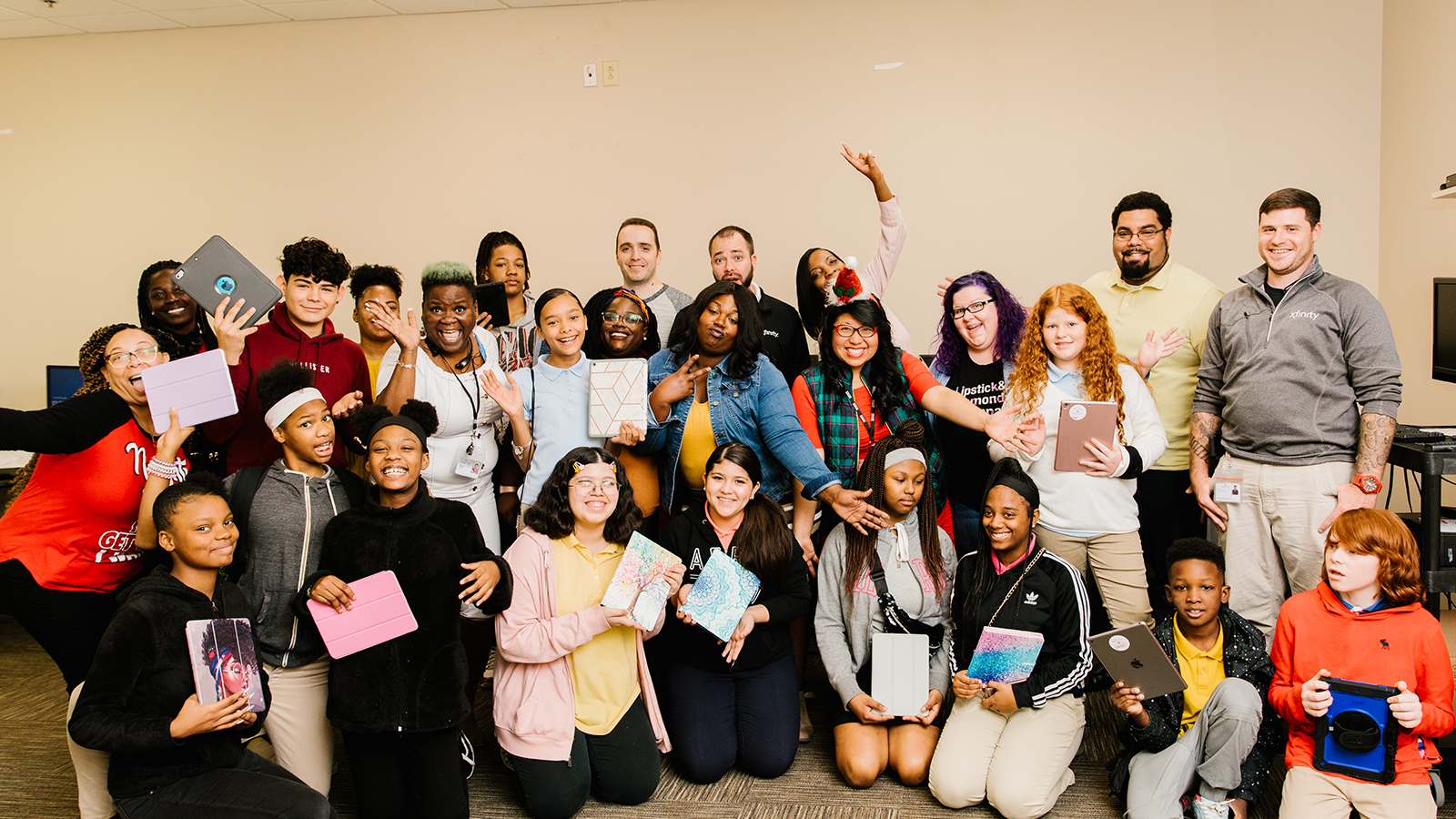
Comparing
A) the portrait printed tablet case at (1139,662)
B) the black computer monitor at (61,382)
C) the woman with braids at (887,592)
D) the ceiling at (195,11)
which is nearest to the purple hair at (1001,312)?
the woman with braids at (887,592)

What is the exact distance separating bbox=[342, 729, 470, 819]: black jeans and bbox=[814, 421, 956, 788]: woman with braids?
4.23ft

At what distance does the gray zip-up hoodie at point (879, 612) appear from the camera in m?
3.09

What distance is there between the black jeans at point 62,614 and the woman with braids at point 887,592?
2.34 metres

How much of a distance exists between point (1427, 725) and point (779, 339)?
8.25ft

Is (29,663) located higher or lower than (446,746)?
lower

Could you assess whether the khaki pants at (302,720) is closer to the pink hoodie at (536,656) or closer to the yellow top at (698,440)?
the pink hoodie at (536,656)

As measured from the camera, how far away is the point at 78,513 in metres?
2.65

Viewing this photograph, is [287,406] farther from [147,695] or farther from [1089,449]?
[1089,449]

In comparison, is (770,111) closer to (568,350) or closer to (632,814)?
(568,350)

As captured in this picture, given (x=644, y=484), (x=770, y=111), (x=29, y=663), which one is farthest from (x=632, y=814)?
(x=770, y=111)

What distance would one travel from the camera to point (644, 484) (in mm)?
3338

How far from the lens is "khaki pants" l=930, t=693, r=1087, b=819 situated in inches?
107

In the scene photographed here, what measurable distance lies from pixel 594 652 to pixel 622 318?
1.24 meters

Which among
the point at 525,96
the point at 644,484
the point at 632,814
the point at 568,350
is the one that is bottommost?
the point at 632,814
